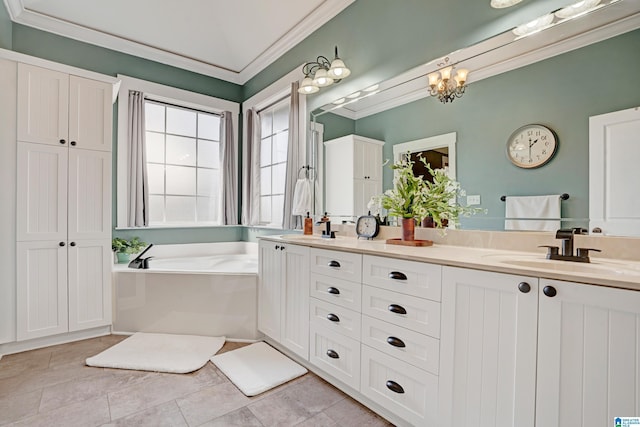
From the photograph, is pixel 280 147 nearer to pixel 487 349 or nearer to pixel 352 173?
pixel 352 173

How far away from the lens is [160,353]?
7.50ft

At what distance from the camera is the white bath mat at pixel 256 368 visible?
75.1 inches

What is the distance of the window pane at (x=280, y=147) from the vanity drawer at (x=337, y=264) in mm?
1697

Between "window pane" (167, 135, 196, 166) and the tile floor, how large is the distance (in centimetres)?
219

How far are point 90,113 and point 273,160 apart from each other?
66.0 inches

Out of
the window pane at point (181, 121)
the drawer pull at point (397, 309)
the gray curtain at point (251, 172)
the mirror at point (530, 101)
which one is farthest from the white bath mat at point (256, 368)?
the window pane at point (181, 121)

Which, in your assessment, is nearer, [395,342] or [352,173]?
[395,342]

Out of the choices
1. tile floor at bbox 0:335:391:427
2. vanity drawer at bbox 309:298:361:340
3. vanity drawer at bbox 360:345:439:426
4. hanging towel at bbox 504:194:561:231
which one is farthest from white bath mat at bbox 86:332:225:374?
hanging towel at bbox 504:194:561:231

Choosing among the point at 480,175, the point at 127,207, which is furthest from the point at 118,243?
the point at 480,175

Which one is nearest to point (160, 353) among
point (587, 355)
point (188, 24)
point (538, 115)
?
point (587, 355)

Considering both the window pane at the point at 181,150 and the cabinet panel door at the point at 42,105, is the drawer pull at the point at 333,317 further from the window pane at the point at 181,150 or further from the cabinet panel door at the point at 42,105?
the window pane at the point at 181,150

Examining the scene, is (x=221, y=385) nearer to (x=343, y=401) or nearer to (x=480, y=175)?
(x=343, y=401)

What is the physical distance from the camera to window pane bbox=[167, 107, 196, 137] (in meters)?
3.56

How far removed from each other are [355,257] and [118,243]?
8.33 feet
